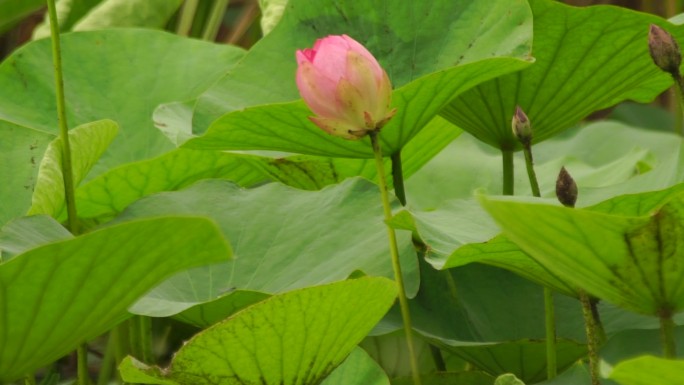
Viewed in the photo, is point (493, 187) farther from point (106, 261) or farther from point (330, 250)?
point (106, 261)

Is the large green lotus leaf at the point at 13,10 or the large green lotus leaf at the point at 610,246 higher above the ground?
the large green lotus leaf at the point at 610,246

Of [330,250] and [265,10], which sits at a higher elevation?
[265,10]

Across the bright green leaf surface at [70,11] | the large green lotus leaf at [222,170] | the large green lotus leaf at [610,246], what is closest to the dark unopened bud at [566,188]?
the large green lotus leaf at [610,246]

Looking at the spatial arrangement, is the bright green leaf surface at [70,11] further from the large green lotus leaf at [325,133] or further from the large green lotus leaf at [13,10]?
the large green lotus leaf at [325,133]

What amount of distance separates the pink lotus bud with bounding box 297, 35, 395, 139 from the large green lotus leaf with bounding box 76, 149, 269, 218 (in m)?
0.23

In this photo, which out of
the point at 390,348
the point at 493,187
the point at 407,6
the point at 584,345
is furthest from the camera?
the point at 493,187

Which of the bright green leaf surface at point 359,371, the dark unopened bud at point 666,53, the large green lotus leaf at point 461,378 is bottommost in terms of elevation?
the large green lotus leaf at point 461,378

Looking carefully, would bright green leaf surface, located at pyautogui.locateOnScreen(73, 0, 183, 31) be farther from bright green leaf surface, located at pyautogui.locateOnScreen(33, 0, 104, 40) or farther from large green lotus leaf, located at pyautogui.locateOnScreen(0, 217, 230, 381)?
large green lotus leaf, located at pyautogui.locateOnScreen(0, 217, 230, 381)

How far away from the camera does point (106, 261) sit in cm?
61

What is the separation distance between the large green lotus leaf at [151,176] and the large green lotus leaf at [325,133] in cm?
9

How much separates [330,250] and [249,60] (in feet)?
0.69

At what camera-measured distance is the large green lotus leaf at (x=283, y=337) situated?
0.66 m

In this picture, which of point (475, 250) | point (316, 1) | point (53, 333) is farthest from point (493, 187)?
point (53, 333)

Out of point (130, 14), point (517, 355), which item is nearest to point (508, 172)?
point (517, 355)
